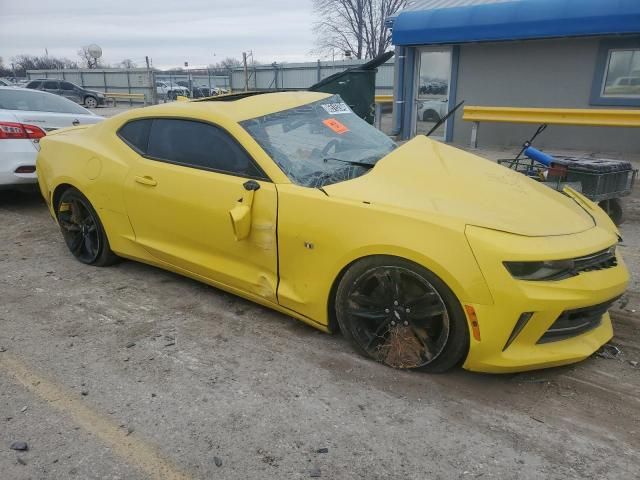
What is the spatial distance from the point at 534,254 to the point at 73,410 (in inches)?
95.5

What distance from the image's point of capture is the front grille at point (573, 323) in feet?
8.55

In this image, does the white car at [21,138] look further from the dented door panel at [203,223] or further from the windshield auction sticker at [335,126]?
the windshield auction sticker at [335,126]

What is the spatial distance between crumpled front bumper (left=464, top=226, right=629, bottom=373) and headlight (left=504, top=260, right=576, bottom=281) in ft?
0.09

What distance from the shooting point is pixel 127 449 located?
2.31 metres

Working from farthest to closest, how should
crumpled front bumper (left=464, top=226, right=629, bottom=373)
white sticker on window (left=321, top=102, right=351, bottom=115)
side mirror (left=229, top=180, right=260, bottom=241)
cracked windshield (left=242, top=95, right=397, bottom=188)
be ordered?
white sticker on window (left=321, top=102, right=351, bottom=115) → cracked windshield (left=242, top=95, right=397, bottom=188) → side mirror (left=229, top=180, right=260, bottom=241) → crumpled front bumper (left=464, top=226, right=629, bottom=373)

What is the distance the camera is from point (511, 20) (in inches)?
398

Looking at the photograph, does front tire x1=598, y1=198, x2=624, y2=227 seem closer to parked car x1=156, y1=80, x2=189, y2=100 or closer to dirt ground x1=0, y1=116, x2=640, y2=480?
dirt ground x1=0, y1=116, x2=640, y2=480

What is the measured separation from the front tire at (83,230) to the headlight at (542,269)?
130 inches

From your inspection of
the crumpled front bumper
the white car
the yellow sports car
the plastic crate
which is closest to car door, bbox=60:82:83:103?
the white car

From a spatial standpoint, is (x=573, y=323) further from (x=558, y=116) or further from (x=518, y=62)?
(x=518, y=62)

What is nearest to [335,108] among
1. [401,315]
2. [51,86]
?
[401,315]

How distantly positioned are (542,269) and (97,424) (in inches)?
90.8

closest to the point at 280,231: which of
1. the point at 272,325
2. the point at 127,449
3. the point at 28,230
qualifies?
the point at 272,325

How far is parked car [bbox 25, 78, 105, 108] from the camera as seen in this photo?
2630 centimetres
